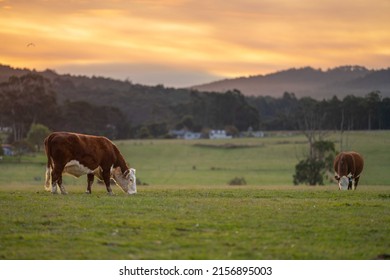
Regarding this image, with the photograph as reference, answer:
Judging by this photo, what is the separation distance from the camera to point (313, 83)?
138875 mm

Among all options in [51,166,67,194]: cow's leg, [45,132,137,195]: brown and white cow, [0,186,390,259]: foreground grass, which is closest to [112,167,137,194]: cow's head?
[45,132,137,195]: brown and white cow

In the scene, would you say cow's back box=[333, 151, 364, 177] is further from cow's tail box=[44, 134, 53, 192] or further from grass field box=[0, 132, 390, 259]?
cow's tail box=[44, 134, 53, 192]

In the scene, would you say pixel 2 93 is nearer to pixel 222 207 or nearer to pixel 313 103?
pixel 313 103

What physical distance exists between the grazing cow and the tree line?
26913 mm

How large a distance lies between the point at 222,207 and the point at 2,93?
221ft

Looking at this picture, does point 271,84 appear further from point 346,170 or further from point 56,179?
point 56,179

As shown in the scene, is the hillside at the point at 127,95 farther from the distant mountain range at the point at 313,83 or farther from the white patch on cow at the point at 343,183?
the white patch on cow at the point at 343,183

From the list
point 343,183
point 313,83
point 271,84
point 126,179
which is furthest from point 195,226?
point 271,84

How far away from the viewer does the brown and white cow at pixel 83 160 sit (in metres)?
21.0

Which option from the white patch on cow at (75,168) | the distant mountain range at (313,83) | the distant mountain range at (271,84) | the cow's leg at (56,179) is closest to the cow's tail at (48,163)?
the cow's leg at (56,179)

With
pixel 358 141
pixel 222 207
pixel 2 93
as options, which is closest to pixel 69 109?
pixel 2 93

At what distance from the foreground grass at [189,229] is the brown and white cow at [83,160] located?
198 cm

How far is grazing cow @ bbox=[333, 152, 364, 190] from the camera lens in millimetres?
28814

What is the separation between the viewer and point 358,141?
2751 inches
